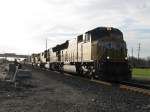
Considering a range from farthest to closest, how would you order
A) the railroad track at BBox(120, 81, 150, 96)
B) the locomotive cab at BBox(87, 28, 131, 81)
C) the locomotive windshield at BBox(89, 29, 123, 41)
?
the locomotive windshield at BBox(89, 29, 123, 41) → the locomotive cab at BBox(87, 28, 131, 81) → the railroad track at BBox(120, 81, 150, 96)

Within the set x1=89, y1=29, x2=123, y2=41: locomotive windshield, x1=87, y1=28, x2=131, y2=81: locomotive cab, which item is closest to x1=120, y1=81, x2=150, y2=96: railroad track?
x1=87, y1=28, x2=131, y2=81: locomotive cab

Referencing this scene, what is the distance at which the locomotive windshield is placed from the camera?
25141 millimetres

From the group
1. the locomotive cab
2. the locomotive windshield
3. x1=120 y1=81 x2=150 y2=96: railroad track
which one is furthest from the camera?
the locomotive windshield

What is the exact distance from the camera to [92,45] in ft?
83.3

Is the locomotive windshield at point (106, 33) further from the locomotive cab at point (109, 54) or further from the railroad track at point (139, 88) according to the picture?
the railroad track at point (139, 88)

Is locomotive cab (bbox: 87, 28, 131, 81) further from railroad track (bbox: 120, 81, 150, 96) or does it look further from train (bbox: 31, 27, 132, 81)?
railroad track (bbox: 120, 81, 150, 96)

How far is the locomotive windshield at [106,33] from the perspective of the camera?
82.5 ft

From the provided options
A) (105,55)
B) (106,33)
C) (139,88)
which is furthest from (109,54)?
(139,88)

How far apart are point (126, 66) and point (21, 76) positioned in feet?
26.6

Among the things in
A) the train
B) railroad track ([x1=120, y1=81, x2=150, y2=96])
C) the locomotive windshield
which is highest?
the locomotive windshield

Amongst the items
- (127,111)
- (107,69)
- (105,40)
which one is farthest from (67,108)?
(105,40)

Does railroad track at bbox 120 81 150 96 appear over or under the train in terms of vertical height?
under

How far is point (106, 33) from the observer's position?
82.9ft

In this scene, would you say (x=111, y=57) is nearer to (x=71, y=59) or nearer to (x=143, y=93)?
(x=143, y=93)
